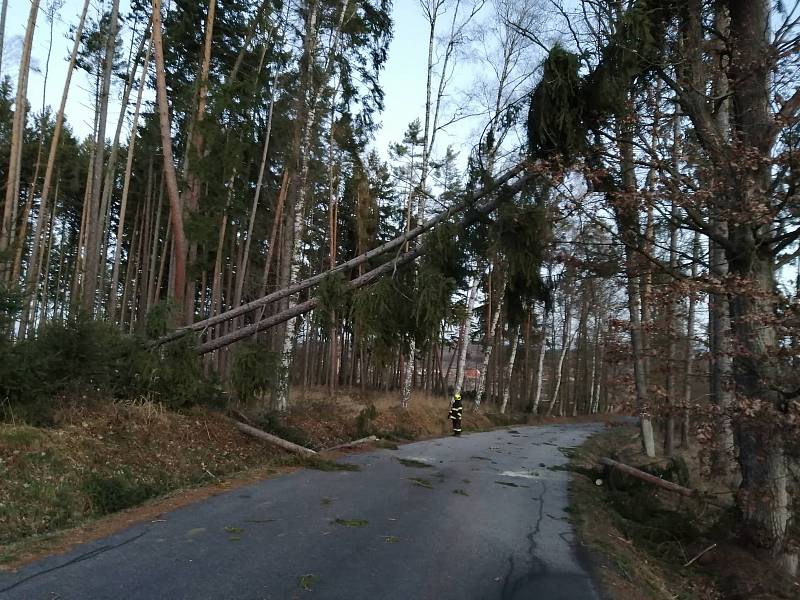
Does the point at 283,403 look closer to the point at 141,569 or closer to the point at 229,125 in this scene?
the point at 229,125

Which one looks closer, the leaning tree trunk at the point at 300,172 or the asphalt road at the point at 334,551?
the asphalt road at the point at 334,551

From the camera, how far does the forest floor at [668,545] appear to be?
20.6ft

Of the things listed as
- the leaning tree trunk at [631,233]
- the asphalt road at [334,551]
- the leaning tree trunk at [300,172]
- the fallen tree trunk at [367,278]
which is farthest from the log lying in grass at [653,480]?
the leaning tree trunk at [300,172]

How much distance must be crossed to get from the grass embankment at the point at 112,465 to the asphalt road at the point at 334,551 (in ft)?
2.11

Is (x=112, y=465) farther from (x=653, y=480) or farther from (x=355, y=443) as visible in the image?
(x=653, y=480)

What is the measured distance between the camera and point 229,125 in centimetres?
1720

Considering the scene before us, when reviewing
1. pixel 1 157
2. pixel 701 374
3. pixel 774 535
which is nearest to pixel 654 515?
pixel 774 535

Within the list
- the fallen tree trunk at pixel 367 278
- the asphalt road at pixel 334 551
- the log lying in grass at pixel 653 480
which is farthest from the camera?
the fallen tree trunk at pixel 367 278

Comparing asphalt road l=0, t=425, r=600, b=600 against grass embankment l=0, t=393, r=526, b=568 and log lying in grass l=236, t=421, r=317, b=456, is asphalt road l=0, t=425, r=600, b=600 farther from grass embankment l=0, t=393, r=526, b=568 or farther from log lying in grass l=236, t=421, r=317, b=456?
log lying in grass l=236, t=421, r=317, b=456

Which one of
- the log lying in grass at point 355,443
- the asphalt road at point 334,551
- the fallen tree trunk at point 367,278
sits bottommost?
the log lying in grass at point 355,443

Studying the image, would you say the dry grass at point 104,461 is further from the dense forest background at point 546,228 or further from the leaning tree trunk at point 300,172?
the leaning tree trunk at point 300,172

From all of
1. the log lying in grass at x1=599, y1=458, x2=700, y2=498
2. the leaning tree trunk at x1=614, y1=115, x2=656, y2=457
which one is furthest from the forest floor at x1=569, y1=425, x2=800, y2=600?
the leaning tree trunk at x1=614, y1=115, x2=656, y2=457

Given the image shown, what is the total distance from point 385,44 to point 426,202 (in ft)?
18.3

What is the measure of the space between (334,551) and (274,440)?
21.2ft
